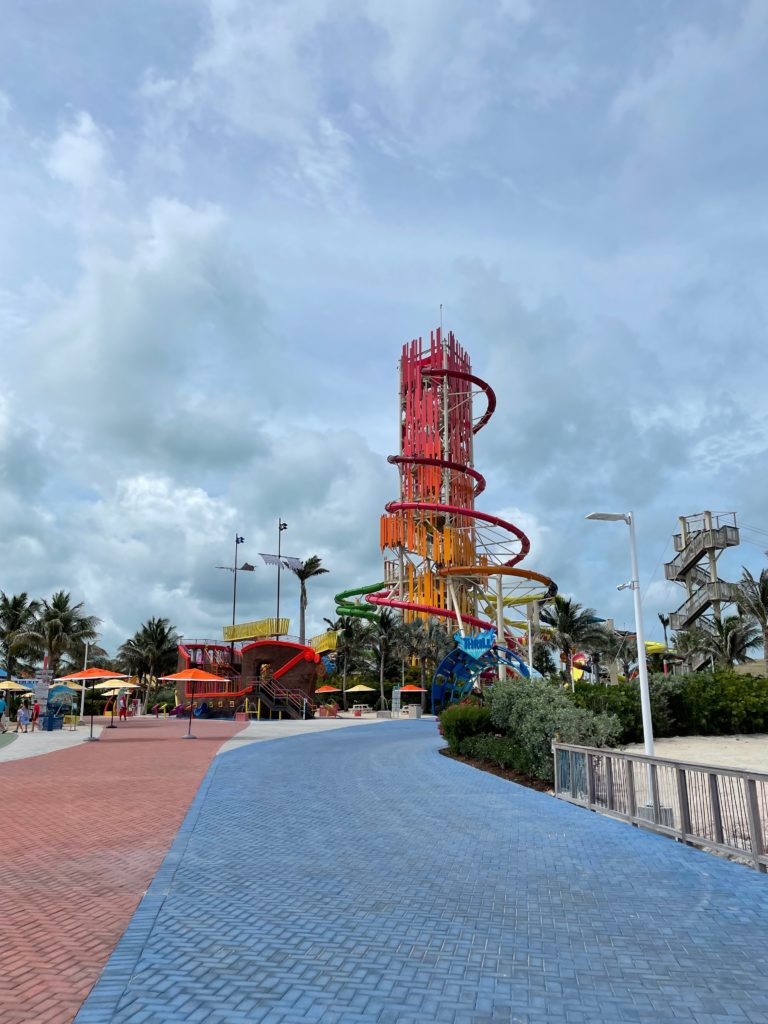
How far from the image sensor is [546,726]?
14.1 m

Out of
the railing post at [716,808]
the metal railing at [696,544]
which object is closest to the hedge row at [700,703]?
the railing post at [716,808]

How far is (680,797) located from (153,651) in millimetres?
66180

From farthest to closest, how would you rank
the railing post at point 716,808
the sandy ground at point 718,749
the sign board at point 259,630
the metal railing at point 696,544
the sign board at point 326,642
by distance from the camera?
1. the sign board at point 326,642
2. the sign board at point 259,630
3. the metal railing at point 696,544
4. the sandy ground at point 718,749
5. the railing post at point 716,808

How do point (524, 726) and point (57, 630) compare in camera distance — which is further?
point (57, 630)

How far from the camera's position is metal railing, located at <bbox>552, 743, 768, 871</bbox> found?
724 centimetres

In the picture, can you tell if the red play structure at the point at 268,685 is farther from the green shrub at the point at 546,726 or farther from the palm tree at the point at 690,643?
the green shrub at the point at 546,726

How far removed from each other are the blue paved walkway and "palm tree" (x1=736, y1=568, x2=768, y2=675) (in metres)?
31.1

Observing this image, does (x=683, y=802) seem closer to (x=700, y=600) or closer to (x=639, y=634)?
(x=639, y=634)

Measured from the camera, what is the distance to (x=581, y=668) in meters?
74.6

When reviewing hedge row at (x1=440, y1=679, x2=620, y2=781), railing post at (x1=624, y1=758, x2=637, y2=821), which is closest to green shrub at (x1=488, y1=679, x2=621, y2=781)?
hedge row at (x1=440, y1=679, x2=620, y2=781)

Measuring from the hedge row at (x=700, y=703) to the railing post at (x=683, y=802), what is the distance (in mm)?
12296

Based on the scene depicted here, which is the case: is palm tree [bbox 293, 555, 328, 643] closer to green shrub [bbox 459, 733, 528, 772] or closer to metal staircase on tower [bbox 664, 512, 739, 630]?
metal staircase on tower [bbox 664, 512, 739, 630]

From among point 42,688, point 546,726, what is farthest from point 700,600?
point 42,688

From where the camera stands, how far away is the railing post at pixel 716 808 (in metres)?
7.79
